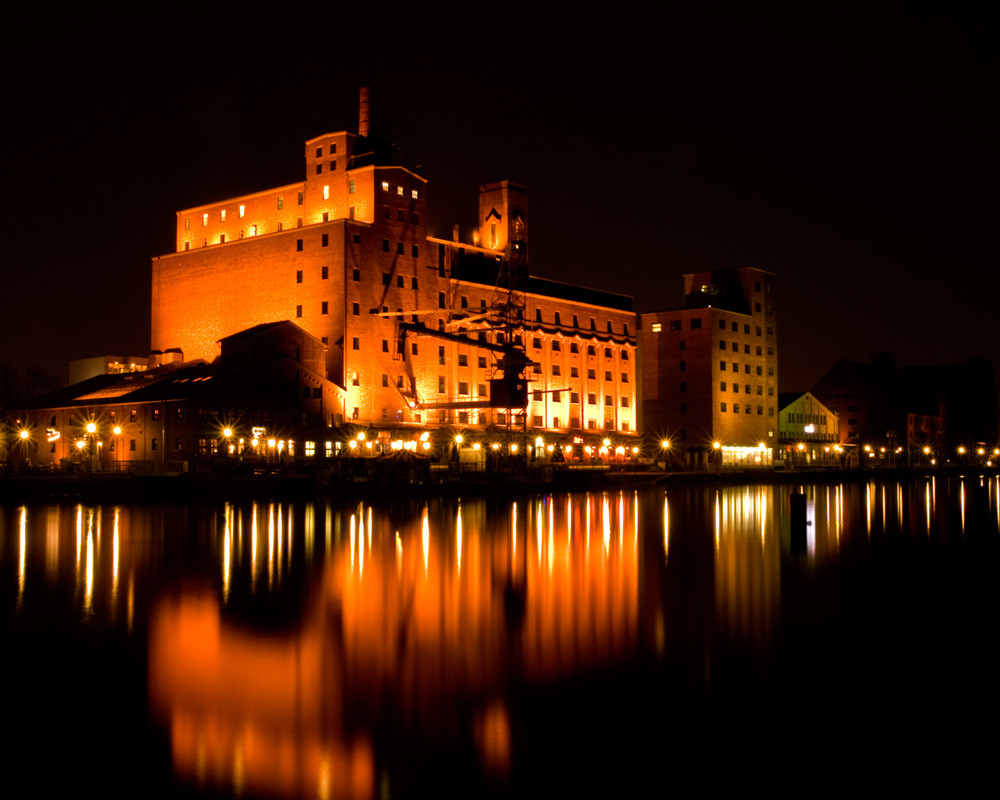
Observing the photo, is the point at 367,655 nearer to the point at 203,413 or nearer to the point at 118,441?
the point at 203,413

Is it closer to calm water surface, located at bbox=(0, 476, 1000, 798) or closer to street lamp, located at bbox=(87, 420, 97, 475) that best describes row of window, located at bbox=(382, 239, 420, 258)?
street lamp, located at bbox=(87, 420, 97, 475)

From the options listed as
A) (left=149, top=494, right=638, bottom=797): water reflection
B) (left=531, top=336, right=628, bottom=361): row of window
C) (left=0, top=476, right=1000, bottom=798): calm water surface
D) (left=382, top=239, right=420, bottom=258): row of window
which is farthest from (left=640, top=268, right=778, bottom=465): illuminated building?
(left=149, top=494, right=638, bottom=797): water reflection

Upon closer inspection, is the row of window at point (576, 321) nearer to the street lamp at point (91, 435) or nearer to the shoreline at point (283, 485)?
the shoreline at point (283, 485)

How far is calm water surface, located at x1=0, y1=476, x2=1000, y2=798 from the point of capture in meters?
6.63

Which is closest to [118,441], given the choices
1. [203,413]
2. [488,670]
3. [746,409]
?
[203,413]

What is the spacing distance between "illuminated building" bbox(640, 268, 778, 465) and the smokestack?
26.4m

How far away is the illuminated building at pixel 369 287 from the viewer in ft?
189

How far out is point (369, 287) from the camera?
58.1 metres

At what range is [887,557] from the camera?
63.5ft

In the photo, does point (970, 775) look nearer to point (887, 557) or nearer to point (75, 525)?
point (887, 557)

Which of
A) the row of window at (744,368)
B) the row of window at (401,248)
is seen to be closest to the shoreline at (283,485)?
the row of window at (401,248)

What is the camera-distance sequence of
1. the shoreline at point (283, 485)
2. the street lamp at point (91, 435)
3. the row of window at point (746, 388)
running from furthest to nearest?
the row of window at point (746, 388) < the street lamp at point (91, 435) < the shoreline at point (283, 485)

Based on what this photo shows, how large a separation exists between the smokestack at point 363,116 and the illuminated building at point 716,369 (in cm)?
2640

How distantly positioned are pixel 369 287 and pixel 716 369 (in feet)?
94.2
